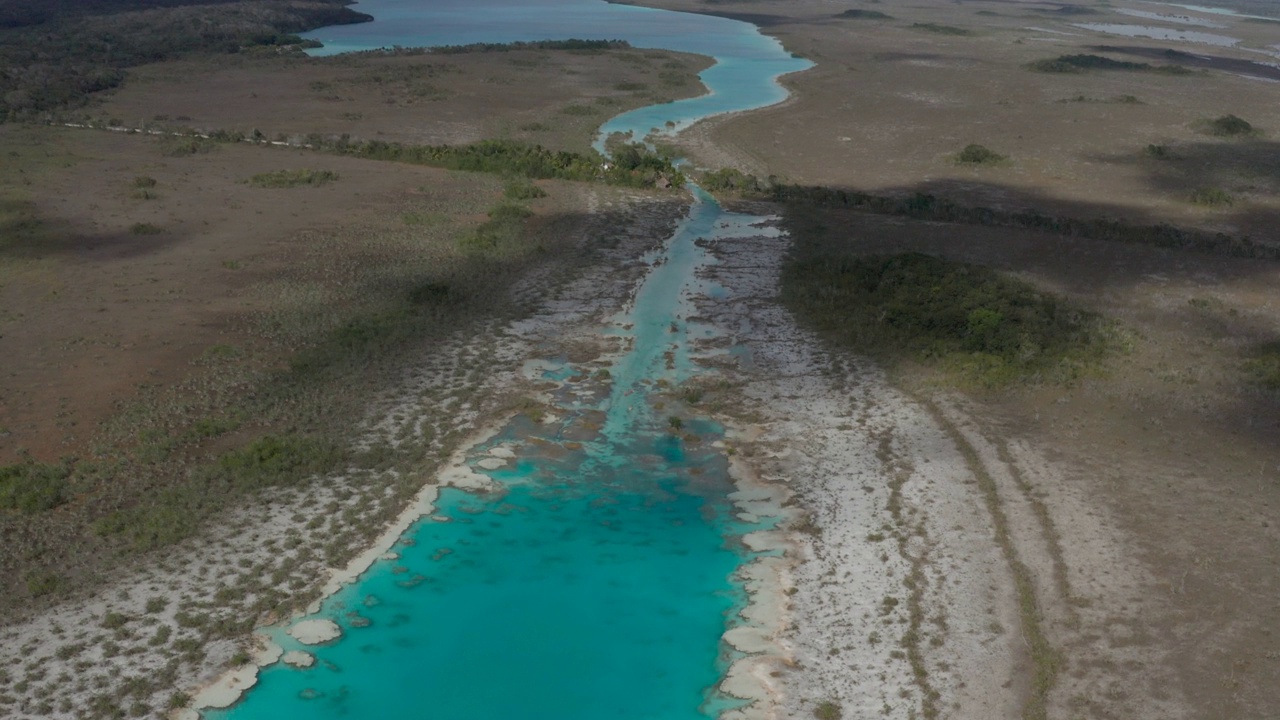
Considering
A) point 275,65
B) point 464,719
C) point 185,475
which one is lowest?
point 464,719

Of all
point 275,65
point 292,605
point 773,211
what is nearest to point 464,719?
point 292,605

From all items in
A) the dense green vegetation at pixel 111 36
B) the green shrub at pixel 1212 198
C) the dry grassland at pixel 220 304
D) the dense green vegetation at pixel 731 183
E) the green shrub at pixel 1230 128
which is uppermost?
the dense green vegetation at pixel 111 36

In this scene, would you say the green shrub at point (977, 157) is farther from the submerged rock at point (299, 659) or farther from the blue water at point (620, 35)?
the submerged rock at point (299, 659)

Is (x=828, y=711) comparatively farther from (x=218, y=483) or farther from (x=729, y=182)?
(x=729, y=182)

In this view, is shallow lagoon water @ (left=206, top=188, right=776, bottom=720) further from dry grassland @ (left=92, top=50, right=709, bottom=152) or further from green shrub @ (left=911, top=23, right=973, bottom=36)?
green shrub @ (left=911, top=23, right=973, bottom=36)

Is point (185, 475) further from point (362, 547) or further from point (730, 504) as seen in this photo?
point (730, 504)

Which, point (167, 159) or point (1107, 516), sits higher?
point (167, 159)

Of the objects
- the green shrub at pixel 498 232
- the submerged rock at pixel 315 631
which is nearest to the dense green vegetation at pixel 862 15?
the green shrub at pixel 498 232
